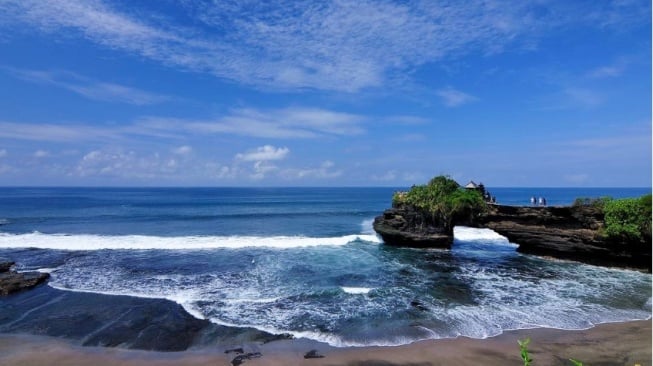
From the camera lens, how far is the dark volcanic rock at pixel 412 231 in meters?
29.6

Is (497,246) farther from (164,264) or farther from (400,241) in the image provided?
(164,264)

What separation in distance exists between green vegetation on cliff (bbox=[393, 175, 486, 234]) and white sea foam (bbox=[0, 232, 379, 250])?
6.23m

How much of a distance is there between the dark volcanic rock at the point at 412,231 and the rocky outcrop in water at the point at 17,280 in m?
22.9

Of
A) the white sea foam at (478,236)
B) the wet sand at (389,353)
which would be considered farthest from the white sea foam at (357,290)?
the white sea foam at (478,236)

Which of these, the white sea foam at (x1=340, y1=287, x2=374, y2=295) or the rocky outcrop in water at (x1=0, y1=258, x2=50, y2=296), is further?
the rocky outcrop in water at (x1=0, y1=258, x2=50, y2=296)

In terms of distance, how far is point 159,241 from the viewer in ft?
109

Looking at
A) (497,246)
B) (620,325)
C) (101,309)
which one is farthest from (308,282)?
(497,246)

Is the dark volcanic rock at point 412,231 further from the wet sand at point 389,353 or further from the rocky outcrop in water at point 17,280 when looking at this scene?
the rocky outcrop in water at point 17,280

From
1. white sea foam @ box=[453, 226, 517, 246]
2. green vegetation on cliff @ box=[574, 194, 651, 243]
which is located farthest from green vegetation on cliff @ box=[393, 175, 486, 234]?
green vegetation on cliff @ box=[574, 194, 651, 243]

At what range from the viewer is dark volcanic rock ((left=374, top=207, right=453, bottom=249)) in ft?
97.2

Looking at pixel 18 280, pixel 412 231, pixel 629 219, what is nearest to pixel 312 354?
pixel 18 280

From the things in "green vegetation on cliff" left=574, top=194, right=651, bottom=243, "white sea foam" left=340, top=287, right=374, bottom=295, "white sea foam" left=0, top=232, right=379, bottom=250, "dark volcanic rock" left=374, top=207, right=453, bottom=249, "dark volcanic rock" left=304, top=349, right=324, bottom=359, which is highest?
"green vegetation on cliff" left=574, top=194, right=651, bottom=243

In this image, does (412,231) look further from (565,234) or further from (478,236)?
(565,234)

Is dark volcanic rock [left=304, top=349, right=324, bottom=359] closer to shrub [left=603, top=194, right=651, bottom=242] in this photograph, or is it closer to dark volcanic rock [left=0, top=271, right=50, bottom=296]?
dark volcanic rock [left=0, top=271, right=50, bottom=296]
